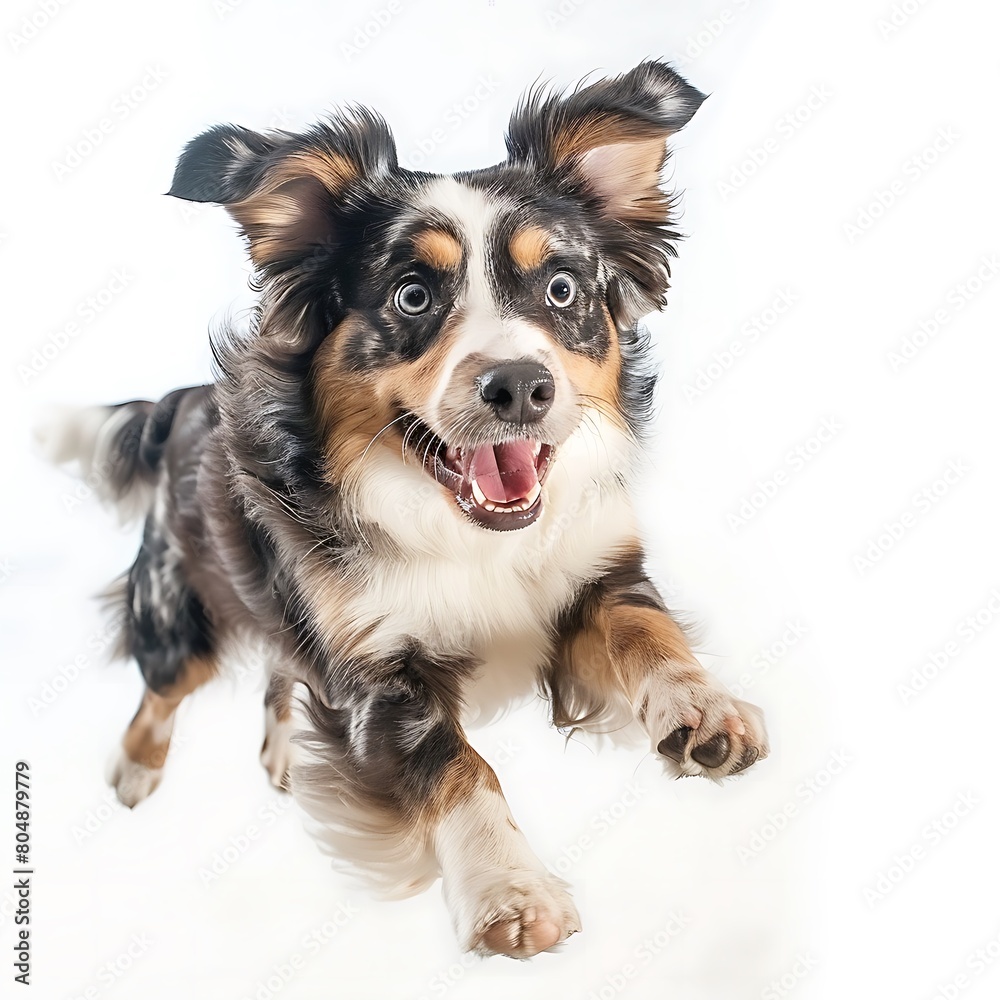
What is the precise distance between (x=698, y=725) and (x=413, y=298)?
2.47ft

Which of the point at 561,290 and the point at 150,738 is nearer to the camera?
the point at 561,290

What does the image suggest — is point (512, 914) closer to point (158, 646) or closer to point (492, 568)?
point (492, 568)

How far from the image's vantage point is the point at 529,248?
1366 mm

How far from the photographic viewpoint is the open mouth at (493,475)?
1.37m

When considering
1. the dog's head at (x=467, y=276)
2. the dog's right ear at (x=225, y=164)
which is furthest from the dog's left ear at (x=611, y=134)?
the dog's right ear at (x=225, y=164)

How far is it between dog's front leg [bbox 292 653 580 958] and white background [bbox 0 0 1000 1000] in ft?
0.28

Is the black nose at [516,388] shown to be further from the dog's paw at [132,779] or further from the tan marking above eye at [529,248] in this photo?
the dog's paw at [132,779]

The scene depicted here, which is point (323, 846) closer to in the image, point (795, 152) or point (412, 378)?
point (412, 378)

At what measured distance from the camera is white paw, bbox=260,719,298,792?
60.2 inches

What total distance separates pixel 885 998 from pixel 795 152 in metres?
1.47

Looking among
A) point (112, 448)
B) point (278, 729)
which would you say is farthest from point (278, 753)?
point (112, 448)

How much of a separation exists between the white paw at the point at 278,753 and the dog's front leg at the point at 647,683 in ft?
1.42

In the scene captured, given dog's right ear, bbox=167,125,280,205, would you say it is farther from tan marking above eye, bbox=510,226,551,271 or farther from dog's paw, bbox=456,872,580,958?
dog's paw, bbox=456,872,580,958

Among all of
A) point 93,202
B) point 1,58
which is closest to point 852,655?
point 93,202
